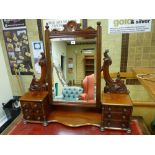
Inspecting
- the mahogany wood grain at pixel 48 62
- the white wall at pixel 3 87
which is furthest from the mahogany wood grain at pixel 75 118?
the white wall at pixel 3 87

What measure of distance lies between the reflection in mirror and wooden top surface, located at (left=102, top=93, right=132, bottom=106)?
12 centimetres


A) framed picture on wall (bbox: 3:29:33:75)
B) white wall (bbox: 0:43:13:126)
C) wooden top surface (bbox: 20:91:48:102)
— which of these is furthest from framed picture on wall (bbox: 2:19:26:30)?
wooden top surface (bbox: 20:91:48:102)

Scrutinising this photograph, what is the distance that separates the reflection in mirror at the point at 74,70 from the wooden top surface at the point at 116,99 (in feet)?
0.38

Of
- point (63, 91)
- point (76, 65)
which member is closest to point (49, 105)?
point (63, 91)

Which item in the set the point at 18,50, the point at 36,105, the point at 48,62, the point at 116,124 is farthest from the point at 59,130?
the point at 18,50

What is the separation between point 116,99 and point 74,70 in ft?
1.36

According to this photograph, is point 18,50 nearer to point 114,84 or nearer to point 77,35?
point 77,35

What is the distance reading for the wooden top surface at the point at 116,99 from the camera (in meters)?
0.95

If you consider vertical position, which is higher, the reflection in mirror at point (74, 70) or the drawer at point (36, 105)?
the reflection in mirror at point (74, 70)

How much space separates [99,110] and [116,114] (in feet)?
0.67

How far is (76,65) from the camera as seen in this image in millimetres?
1141

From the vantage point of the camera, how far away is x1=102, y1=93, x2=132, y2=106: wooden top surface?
0.95 m

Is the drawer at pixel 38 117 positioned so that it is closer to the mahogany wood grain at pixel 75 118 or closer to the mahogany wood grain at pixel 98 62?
the mahogany wood grain at pixel 75 118
